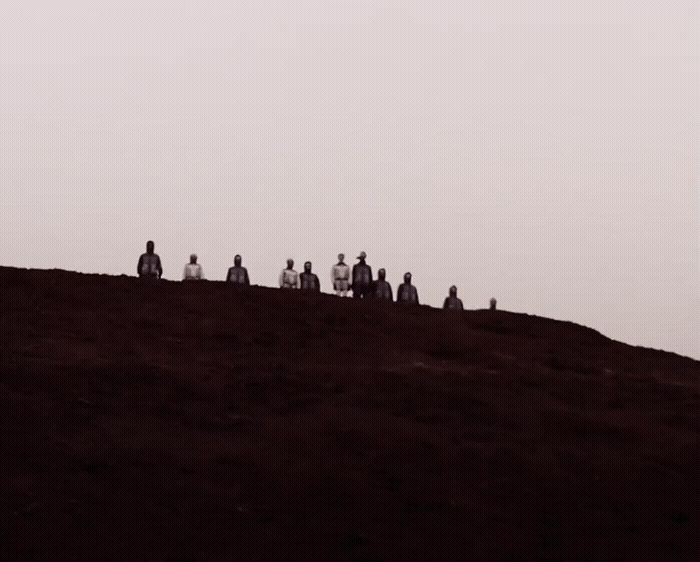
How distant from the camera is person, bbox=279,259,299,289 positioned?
26594 mm

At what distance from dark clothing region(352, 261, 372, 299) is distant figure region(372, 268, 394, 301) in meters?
0.15

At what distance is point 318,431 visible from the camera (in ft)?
58.5

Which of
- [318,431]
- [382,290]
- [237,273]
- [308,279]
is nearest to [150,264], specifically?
[237,273]

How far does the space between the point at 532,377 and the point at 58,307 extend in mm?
7806

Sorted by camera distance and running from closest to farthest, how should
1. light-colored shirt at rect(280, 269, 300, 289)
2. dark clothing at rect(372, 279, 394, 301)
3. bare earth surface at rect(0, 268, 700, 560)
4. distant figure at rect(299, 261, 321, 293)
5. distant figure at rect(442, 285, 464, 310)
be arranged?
bare earth surface at rect(0, 268, 700, 560)
light-colored shirt at rect(280, 269, 300, 289)
distant figure at rect(299, 261, 321, 293)
dark clothing at rect(372, 279, 394, 301)
distant figure at rect(442, 285, 464, 310)

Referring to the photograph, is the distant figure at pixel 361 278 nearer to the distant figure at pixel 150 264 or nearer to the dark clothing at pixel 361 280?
the dark clothing at pixel 361 280

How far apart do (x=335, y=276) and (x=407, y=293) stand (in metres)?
1.77

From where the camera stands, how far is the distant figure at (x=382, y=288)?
27469mm

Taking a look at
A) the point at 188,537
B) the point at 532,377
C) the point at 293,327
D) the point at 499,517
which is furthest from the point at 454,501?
the point at 293,327

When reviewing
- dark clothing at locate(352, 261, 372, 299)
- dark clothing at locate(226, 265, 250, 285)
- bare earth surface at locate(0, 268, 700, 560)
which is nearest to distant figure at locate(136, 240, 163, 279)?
dark clothing at locate(226, 265, 250, 285)

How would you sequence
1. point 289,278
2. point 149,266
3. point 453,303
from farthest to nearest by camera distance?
point 453,303
point 289,278
point 149,266

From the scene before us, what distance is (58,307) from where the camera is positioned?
21.9 m

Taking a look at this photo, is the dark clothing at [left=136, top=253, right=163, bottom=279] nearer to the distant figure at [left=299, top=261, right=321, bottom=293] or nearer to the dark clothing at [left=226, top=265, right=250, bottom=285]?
the dark clothing at [left=226, top=265, right=250, bottom=285]

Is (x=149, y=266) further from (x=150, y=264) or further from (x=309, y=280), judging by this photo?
(x=309, y=280)
